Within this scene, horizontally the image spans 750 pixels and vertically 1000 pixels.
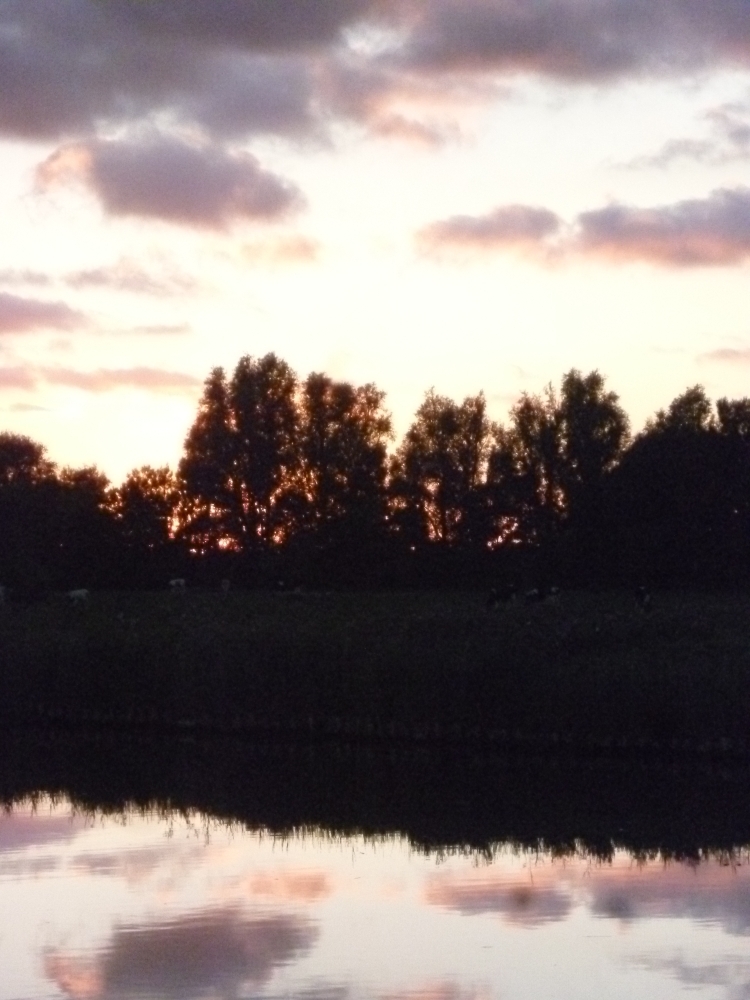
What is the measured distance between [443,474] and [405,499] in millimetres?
2350

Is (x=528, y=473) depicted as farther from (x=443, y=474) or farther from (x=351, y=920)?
(x=351, y=920)

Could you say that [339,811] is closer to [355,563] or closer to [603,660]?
[603,660]

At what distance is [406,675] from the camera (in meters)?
27.7

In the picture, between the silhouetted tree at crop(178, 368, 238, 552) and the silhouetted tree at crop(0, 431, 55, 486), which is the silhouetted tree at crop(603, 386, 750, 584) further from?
the silhouetted tree at crop(0, 431, 55, 486)

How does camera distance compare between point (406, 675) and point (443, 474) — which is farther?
point (443, 474)

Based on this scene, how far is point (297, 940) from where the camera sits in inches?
526

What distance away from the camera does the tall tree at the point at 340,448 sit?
71.6 metres

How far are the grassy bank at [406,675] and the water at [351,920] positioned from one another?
6899 mm

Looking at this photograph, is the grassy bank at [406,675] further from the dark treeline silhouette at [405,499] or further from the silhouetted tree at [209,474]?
the silhouetted tree at [209,474]

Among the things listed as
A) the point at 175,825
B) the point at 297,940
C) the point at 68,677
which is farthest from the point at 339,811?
the point at 68,677

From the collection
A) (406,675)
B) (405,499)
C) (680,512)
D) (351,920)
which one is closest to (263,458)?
(405,499)

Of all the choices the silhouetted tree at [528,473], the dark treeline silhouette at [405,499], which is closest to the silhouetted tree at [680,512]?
the dark treeline silhouette at [405,499]

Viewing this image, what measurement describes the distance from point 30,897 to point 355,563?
51923 mm

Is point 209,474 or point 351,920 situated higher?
point 209,474
